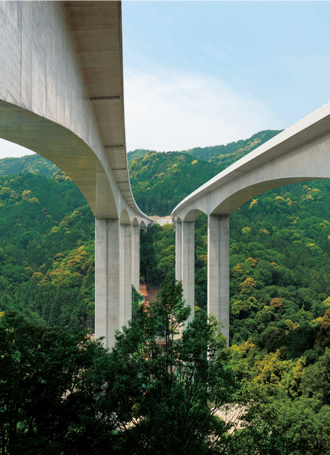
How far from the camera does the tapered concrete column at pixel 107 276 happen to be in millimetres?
18172

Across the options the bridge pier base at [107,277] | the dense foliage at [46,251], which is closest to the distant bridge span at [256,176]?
the bridge pier base at [107,277]

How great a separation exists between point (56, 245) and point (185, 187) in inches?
1933

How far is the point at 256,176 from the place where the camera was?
558 inches

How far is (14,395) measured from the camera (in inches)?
291

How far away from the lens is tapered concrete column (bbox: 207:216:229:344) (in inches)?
866

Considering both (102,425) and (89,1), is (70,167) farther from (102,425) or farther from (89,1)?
(102,425)

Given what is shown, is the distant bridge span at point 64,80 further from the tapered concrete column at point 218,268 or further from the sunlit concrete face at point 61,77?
the tapered concrete column at point 218,268

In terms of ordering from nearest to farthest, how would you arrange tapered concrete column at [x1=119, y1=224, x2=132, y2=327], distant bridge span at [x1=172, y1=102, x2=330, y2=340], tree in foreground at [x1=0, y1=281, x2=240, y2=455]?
tree in foreground at [x1=0, y1=281, x2=240, y2=455] → distant bridge span at [x1=172, y1=102, x2=330, y2=340] → tapered concrete column at [x1=119, y1=224, x2=132, y2=327]

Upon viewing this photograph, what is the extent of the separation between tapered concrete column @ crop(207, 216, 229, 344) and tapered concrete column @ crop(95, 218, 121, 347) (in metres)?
7.09

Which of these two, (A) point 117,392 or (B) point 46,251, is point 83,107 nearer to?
(A) point 117,392

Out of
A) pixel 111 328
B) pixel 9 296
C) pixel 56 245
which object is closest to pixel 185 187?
pixel 56 245

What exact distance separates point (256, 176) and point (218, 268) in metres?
9.57

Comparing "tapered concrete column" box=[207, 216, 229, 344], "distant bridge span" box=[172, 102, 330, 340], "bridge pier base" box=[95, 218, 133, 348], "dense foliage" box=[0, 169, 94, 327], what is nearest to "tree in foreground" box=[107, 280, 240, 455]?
"distant bridge span" box=[172, 102, 330, 340]

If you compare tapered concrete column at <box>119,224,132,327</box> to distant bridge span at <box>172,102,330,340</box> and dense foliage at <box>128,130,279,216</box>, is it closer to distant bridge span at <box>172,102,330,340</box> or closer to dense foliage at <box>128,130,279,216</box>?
distant bridge span at <box>172,102,330,340</box>
